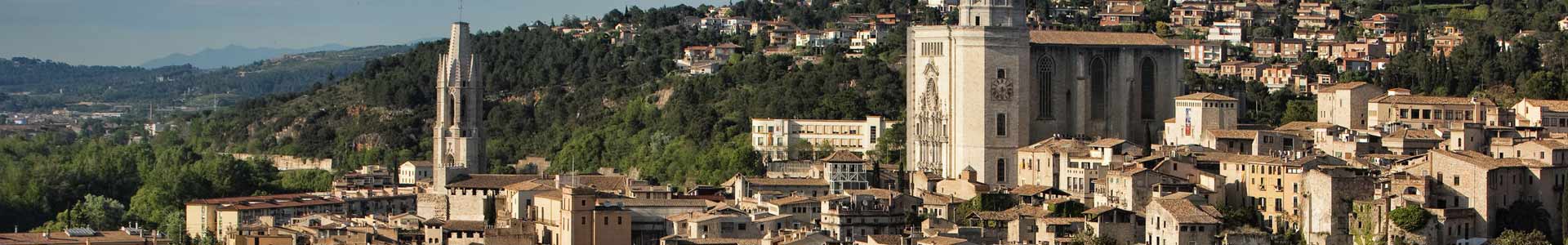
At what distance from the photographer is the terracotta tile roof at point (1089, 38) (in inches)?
2231

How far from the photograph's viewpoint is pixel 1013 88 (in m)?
54.3

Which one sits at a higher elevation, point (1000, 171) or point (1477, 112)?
point (1477, 112)

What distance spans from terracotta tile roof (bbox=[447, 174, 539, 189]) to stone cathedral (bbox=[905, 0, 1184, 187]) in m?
8.37

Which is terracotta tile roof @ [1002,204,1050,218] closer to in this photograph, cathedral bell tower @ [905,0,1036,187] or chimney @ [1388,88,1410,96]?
cathedral bell tower @ [905,0,1036,187]

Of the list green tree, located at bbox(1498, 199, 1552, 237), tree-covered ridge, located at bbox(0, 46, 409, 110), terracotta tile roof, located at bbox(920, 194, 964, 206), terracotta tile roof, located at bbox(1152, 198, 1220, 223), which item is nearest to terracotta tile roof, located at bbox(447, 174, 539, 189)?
terracotta tile roof, located at bbox(920, 194, 964, 206)

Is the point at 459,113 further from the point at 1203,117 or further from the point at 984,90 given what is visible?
the point at 1203,117

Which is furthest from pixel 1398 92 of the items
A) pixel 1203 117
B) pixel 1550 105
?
pixel 1203 117

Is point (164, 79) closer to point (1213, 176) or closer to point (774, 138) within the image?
point (774, 138)

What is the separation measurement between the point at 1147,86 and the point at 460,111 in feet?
49.2

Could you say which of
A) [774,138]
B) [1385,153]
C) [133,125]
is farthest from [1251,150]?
[133,125]

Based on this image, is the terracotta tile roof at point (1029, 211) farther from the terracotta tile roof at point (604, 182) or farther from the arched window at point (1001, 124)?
the terracotta tile roof at point (604, 182)

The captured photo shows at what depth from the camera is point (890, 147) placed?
206 feet

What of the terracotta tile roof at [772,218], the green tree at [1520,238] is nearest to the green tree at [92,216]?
the terracotta tile roof at [772,218]

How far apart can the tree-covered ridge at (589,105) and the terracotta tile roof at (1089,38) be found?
8985 millimetres
